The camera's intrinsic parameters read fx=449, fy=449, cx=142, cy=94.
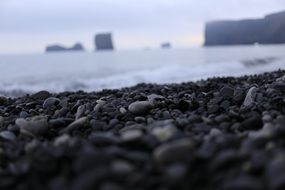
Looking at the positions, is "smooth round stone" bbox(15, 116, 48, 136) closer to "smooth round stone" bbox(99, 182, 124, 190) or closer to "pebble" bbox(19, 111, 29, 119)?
"pebble" bbox(19, 111, 29, 119)

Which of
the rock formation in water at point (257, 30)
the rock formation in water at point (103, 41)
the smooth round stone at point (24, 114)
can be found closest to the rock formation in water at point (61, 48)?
the rock formation in water at point (103, 41)

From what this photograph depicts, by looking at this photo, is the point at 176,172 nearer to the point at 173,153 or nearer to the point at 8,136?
the point at 173,153

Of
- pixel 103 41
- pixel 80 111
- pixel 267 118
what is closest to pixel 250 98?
pixel 267 118

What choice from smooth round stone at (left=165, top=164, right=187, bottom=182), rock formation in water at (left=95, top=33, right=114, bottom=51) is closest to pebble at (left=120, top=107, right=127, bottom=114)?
smooth round stone at (left=165, top=164, right=187, bottom=182)

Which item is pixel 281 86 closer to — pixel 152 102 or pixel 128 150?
pixel 152 102

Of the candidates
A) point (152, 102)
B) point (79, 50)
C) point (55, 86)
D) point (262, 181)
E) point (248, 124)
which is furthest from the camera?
point (79, 50)

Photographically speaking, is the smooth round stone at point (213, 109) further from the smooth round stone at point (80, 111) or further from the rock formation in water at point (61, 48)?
the rock formation in water at point (61, 48)

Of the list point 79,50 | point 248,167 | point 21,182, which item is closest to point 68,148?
point 21,182
